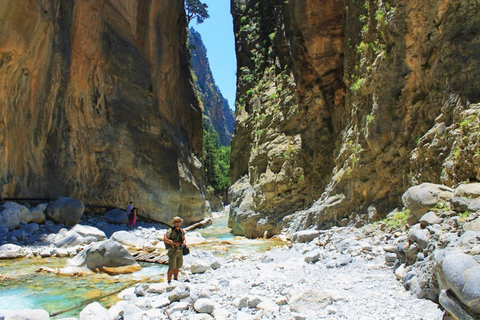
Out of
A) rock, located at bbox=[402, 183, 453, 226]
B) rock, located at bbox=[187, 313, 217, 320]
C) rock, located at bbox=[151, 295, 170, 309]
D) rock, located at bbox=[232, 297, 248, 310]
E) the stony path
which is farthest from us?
rock, located at bbox=[402, 183, 453, 226]

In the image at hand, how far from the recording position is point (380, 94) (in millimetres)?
11117

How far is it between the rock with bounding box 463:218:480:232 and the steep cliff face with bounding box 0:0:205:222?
12.9 m

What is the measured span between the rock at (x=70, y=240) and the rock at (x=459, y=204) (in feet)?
32.4

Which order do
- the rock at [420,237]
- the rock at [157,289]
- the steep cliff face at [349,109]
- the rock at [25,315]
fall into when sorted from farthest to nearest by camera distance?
the steep cliff face at [349,109] < the rock at [157,289] < the rock at [420,237] < the rock at [25,315]

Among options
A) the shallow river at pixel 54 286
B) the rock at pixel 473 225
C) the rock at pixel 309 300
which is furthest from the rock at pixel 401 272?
the shallow river at pixel 54 286

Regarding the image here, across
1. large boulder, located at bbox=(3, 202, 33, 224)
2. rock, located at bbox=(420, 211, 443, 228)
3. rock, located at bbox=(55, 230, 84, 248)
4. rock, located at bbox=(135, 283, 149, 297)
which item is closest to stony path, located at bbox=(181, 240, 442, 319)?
rock, located at bbox=(135, 283, 149, 297)

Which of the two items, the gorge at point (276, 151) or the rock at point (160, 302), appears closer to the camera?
the rock at point (160, 302)

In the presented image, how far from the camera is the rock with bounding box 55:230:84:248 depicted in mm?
10523

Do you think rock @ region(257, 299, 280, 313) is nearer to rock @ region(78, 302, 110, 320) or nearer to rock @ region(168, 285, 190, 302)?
rock @ region(168, 285, 190, 302)

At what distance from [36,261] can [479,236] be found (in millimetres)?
9313

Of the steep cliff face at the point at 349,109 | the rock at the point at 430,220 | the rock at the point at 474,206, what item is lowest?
the rock at the point at 430,220

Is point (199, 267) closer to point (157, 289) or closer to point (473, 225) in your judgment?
point (157, 289)

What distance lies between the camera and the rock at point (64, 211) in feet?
42.1

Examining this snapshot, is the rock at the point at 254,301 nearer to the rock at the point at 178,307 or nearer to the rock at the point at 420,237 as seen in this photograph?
the rock at the point at 178,307
